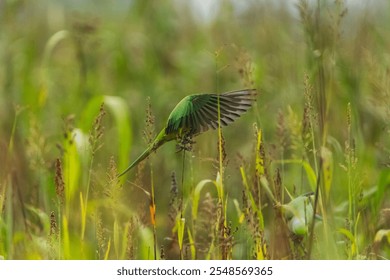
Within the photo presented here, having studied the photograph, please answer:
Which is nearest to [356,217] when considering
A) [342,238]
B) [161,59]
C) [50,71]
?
[342,238]

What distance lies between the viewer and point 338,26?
1885mm

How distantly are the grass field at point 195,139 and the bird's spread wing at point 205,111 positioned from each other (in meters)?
0.04

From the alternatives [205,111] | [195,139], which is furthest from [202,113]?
[195,139]

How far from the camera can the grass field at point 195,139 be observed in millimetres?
1887

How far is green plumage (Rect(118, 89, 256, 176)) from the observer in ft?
6.51

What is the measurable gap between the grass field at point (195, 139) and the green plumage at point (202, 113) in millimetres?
39

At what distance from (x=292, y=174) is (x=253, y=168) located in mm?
479

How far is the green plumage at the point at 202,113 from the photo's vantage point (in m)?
1.99

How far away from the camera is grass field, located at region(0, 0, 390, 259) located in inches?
74.3

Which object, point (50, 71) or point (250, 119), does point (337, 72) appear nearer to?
point (250, 119)

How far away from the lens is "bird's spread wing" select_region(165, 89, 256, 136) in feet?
6.51

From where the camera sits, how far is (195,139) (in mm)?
2410

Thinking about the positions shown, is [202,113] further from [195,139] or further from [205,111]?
[195,139]

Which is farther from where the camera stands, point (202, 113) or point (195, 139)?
point (195, 139)
